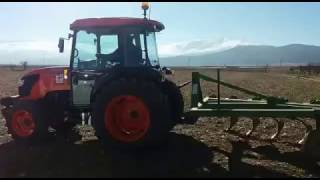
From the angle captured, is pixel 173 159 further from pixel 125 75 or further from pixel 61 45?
pixel 61 45

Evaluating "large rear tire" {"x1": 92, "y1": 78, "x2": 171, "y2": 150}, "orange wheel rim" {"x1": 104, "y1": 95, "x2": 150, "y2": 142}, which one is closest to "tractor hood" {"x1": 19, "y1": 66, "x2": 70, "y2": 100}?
"large rear tire" {"x1": 92, "y1": 78, "x2": 171, "y2": 150}

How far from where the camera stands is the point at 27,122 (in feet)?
31.5

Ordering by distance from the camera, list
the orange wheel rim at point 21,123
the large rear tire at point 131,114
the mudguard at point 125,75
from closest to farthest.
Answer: the large rear tire at point 131,114 → the mudguard at point 125,75 → the orange wheel rim at point 21,123

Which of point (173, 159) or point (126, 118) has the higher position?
point (126, 118)

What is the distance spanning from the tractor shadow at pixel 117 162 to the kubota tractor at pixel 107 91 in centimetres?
37

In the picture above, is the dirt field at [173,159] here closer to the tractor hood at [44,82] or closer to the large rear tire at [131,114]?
the large rear tire at [131,114]

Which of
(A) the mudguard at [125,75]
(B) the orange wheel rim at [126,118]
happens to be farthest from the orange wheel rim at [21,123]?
(B) the orange wheel rim at [126,118]

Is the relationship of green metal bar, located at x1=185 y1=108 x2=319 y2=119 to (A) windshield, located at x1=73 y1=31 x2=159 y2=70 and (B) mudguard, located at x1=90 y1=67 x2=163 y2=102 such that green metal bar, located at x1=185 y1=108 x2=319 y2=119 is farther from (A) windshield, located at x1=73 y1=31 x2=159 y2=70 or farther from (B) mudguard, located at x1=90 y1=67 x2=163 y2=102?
(A) windshield, located at x1=73 y1=31 x2=159 y2=70

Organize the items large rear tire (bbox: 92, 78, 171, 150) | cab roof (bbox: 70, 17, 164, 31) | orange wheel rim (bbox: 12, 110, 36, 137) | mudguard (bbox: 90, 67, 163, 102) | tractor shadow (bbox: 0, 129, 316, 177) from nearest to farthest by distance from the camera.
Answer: tractor shadow (bbox: 0, 129, 316, 177) → large rear tire (bbox: 92, 78, 171, 150) → mudguard (bbox: 90, 67, 163, 102) → cab roof (bbox: 70, 17, 164, 31) → orange wheel rim (bbox: 12, 110, 36, 137)

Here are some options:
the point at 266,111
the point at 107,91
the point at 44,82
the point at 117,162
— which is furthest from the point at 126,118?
the point at 266,111

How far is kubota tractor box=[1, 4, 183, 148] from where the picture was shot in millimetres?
8438

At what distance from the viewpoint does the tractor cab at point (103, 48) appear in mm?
8930

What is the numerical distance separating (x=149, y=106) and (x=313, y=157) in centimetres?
294

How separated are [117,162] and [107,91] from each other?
1268 mm
